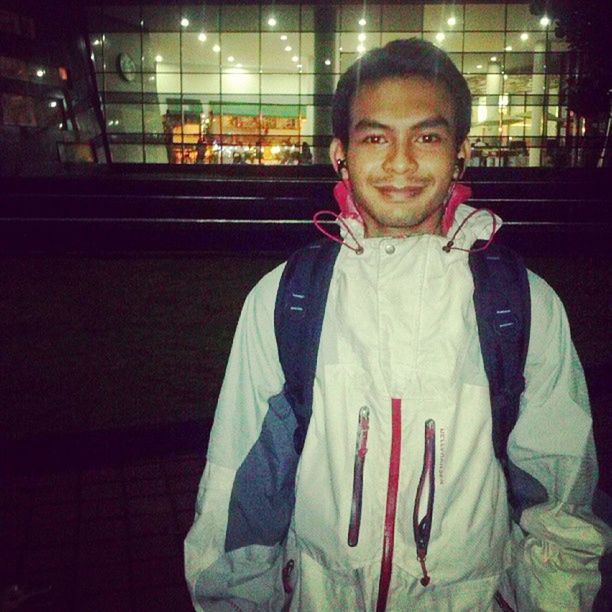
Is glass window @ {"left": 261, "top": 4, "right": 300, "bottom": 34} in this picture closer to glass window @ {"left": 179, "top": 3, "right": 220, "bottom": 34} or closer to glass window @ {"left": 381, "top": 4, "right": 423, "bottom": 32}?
glass window @ {"left": 179, "top": 3, "right": 220, "bottom": 34}

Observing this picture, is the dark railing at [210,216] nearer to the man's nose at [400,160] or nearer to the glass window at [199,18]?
the man's nose at [400,160]

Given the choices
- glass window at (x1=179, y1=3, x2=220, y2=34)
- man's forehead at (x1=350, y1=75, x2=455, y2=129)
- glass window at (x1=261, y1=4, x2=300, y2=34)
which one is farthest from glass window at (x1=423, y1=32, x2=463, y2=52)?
man's forehead at (x1=350, y1=75, x2=455, y2=129)

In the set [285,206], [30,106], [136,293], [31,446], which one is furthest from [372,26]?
[31,446]

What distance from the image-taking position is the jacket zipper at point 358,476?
1.46 m

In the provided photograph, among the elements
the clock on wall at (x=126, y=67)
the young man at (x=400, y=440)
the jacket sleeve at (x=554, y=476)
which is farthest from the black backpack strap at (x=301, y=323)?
the clock on wall at (x=126, y=67)

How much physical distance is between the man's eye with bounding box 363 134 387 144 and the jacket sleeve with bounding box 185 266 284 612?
384 mm

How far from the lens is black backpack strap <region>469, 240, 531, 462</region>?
1.48 metres

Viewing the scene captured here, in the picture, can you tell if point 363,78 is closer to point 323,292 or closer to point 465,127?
point 465,127

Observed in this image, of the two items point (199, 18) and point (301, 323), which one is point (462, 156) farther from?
point (199, 18)

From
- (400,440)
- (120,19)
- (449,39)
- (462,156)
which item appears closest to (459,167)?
(462,156)

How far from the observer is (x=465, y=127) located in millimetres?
1731

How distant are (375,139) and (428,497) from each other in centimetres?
85

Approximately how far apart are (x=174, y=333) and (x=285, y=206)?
3232mm

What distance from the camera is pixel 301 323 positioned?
1540mm
